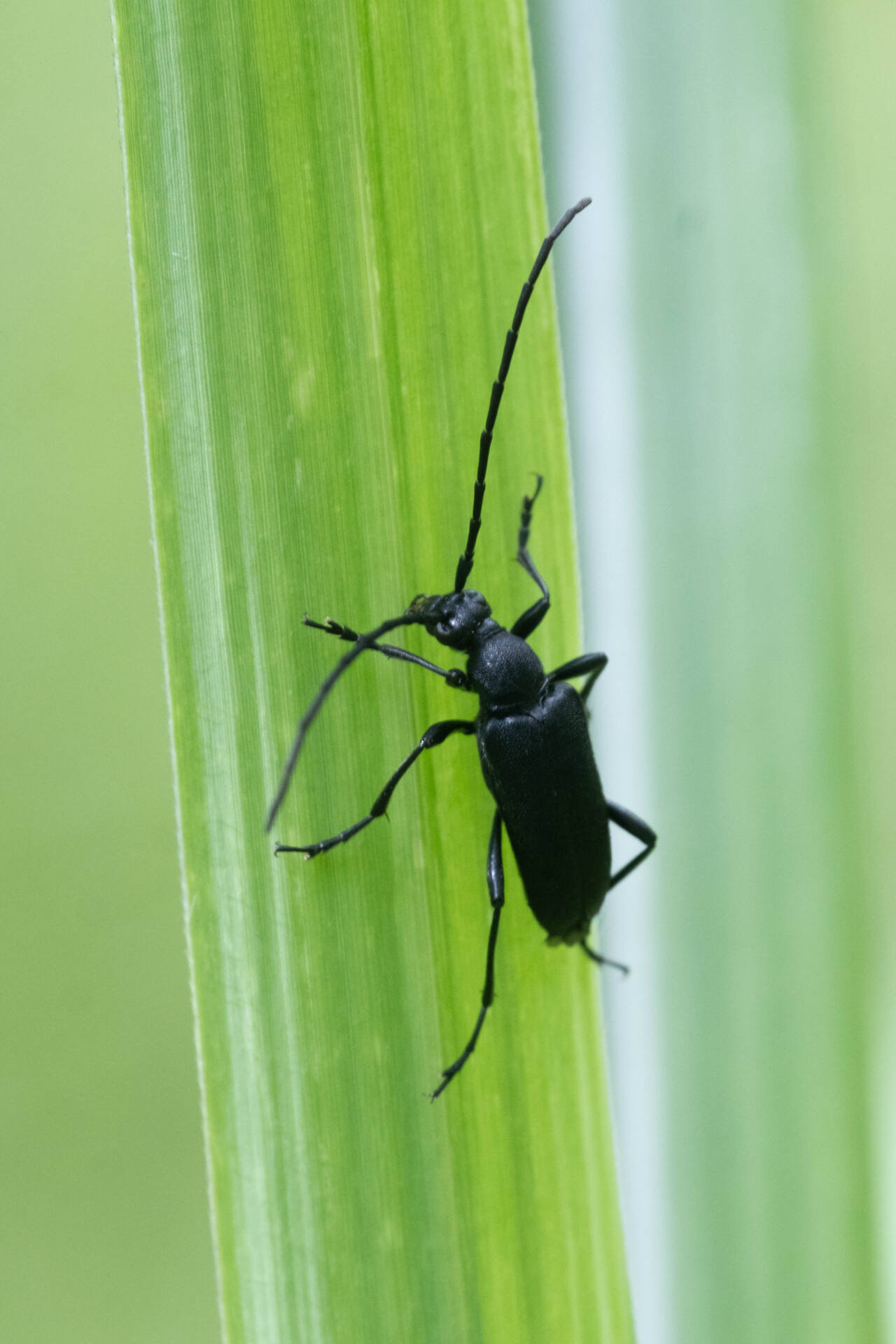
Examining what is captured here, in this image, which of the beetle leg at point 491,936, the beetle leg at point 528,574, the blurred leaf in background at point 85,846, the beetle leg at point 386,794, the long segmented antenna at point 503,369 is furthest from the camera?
the blurred leaf in background at point 85,846

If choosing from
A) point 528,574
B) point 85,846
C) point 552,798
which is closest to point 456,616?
point 528,574

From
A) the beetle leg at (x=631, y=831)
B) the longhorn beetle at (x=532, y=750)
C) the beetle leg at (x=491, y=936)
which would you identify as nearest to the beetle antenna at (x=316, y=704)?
the longhorn beetle at (x=532, y=750)

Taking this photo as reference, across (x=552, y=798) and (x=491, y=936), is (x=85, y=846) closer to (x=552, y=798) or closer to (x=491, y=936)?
(x=552, y=798)

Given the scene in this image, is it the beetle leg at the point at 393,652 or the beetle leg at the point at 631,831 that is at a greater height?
the beetle leg at the point at 393,652

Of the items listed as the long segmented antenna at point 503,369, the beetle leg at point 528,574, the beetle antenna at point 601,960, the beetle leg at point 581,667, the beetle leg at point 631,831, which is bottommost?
the beetle antenna at point 601,960

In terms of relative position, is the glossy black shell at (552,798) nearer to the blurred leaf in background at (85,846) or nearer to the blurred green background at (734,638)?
the blurred green background at (734,638)

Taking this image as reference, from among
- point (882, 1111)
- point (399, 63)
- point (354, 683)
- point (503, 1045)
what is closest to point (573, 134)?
point (399, 63)
